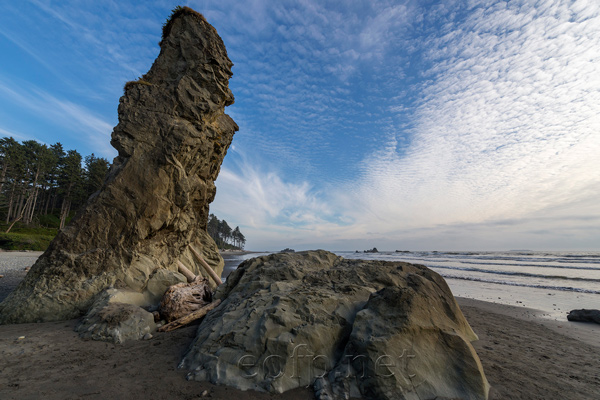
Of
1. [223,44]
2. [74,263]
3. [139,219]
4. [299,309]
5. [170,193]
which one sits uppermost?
[223,44]

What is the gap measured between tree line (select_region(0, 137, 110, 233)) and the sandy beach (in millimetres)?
41284

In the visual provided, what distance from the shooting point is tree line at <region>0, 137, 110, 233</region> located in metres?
37.1

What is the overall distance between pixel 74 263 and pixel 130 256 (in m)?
1.38

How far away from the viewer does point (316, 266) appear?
7152 millimetres

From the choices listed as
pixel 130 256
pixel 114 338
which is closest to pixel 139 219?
pixel 130 256

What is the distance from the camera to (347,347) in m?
3.65

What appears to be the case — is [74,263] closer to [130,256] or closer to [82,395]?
[130,256]

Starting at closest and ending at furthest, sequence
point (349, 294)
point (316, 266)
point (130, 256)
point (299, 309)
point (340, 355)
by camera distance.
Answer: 1. point (340, 355)
2. point (299, 309)
3. point (349, 294)
4. point (316, 266)
5. point (130, 256)

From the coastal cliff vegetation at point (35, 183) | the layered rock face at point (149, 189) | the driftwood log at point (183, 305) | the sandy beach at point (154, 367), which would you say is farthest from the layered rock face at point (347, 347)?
the coastal cliff vegetation at point (35, 183)

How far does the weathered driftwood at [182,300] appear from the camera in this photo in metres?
6.49

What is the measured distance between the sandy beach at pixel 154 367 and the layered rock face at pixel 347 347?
294 mm

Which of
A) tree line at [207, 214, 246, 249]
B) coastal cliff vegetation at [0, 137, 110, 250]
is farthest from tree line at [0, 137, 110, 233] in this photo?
tree line at [207, 214, 246, 249]

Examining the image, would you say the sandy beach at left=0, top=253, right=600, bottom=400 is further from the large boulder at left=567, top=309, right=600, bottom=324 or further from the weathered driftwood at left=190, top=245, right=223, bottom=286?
the weathered driftwood at left=190, top=245, right=223, bottom=286

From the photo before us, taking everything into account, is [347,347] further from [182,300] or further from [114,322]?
[114,322]
